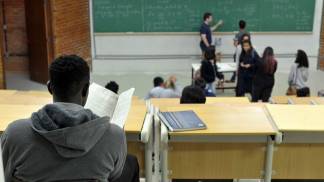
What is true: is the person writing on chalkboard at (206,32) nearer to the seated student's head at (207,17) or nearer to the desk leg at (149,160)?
the seated student's head at (207,17)

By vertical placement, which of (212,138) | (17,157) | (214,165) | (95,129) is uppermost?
(95,129)

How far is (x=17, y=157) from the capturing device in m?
1.76

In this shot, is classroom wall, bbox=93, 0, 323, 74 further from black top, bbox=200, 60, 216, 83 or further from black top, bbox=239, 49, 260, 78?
black top, bbox=200, 60, 216, 83

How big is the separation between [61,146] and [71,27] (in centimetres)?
739

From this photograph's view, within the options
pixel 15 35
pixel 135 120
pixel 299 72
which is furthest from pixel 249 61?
pixel 15 35

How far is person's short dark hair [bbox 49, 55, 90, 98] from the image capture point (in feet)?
6.02

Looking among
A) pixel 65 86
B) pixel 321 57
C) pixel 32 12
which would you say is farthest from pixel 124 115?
pixel 321 57

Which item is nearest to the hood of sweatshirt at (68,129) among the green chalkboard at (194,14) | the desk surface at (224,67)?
the desk surface at (224,67)

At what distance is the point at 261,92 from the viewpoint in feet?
23.1

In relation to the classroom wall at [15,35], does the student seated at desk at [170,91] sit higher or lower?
lower

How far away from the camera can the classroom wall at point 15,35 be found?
9.09 metres

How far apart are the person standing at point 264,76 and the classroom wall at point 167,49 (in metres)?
2.76

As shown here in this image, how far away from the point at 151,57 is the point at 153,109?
6366 millimetres

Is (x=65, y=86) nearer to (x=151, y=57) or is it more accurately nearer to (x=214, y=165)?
(x=214, y=165)
